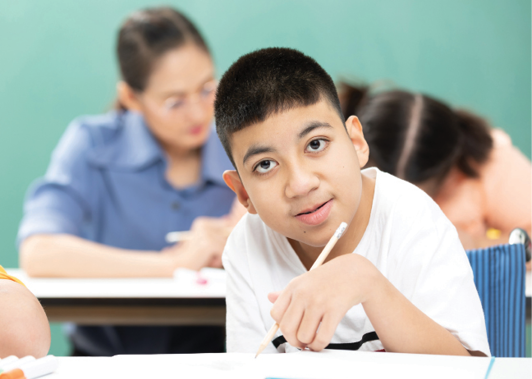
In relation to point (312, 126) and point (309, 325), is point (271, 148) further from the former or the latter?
point (309, 325)

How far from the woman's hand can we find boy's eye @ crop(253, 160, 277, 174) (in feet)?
3.19

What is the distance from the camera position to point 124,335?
195 centimetres

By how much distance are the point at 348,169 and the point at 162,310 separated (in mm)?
748

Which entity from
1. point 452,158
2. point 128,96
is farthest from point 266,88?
point 128,96

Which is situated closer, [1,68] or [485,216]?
[485,216]

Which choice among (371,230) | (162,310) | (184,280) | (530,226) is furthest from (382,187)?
(530,226)

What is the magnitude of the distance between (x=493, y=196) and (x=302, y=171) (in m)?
1.25

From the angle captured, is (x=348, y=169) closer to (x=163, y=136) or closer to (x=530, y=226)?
(x=530, y=226)

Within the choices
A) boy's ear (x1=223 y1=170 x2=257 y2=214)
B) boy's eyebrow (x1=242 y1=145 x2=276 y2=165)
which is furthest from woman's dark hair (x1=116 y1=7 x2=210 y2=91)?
boy's eyebrow (x1=242 y1=145 x2=276 y2=165)

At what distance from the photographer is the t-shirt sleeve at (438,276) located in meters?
0.72

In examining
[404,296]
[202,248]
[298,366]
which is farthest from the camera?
[202,248]

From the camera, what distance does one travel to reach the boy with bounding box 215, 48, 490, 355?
67cm

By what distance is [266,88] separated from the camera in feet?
2.56

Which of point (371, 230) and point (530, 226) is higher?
point (371, 230)
